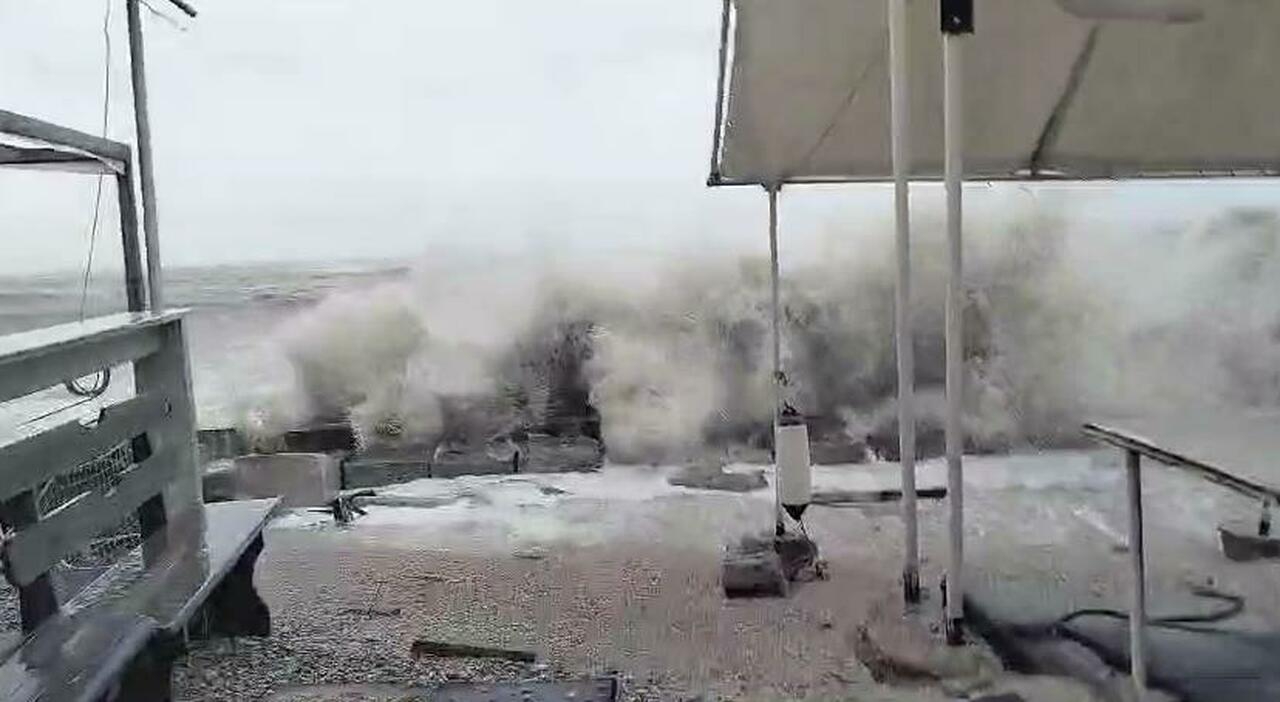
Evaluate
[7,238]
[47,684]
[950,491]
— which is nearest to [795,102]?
[950,491]

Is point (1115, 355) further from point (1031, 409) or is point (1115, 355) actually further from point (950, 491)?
point (950, 491)

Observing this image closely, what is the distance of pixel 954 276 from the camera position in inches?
91.0

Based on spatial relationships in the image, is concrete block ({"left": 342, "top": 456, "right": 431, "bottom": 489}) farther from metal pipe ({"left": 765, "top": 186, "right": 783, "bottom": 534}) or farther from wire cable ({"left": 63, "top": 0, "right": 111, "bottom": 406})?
metal pipe ({"left": 765, "top": 186, "right": 783, "bottom": 534})

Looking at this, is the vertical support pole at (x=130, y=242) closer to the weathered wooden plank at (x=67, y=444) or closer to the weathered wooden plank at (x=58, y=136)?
the weathered wooden plank at (x=58, y=136)

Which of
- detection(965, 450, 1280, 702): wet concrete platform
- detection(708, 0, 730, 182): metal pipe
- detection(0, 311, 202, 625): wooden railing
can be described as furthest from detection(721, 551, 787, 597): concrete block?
detection(0, 311, 202, 625): wooden railing

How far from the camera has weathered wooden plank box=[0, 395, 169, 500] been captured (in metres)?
1.83

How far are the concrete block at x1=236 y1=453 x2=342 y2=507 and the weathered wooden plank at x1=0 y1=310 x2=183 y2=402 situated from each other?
1677mm

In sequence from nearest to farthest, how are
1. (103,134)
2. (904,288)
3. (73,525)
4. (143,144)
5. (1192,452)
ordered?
(1192,452) → (73,525) → (904,288) → (143,144) → (103,134)

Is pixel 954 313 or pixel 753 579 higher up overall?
pixel 954 313

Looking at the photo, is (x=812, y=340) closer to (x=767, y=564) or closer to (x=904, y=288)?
(x=767, y=564)

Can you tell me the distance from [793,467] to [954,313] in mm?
876

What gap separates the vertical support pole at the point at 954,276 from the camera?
7.45ft

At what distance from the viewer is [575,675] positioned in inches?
93.9

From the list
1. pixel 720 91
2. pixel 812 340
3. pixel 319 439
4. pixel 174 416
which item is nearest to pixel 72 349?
pixel 174 416
